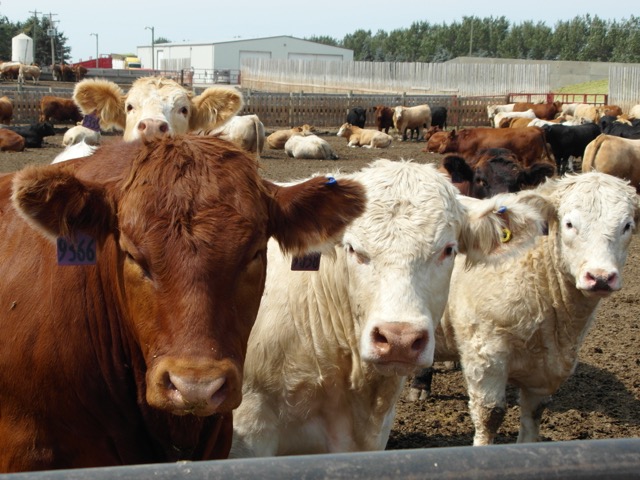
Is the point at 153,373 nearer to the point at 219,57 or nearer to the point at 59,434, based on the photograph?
the point at 59,434

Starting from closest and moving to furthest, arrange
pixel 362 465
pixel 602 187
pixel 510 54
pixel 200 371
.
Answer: pixel 362 465 → pixel 200 371 → pixel 602 187 → pixel 510 54

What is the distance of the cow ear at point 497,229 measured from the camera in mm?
3996

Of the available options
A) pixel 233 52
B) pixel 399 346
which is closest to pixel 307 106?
pixel 399 346

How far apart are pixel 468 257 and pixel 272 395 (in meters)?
1.27

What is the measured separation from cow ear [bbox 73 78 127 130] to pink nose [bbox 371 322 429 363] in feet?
14.3

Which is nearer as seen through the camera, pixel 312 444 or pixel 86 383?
pixel 86 383

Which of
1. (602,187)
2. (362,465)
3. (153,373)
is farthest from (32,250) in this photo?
(602,187)

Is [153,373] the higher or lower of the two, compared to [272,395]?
higher

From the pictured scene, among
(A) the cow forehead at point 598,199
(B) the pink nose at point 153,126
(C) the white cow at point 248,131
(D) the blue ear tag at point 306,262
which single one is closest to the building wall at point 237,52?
(C) the white cow at point 248,131

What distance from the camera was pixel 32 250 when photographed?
2.99 m

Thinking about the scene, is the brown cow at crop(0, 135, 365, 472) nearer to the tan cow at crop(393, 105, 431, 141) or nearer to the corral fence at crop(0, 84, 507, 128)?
the tan cow at crop(393, 105, 431, 141)

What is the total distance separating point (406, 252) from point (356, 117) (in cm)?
2908

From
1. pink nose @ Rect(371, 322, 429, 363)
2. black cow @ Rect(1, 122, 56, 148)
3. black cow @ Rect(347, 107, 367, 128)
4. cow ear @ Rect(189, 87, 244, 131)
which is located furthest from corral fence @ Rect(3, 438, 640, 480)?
black cow @ Rect(347, 107, 367, 128)

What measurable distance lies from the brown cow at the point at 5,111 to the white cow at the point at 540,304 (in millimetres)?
26249
